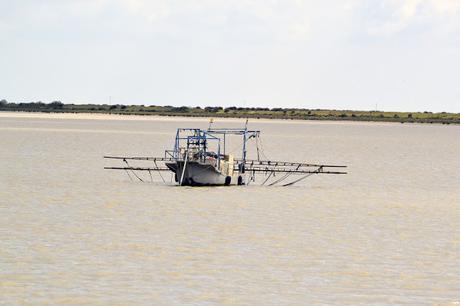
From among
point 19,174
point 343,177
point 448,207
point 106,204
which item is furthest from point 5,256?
point 343,177

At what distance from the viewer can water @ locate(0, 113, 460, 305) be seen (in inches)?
1154

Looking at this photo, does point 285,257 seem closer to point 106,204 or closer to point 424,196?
point 106,204

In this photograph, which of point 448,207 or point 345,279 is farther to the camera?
point 448,207

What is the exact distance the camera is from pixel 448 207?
53469 mm

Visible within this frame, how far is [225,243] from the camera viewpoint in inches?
1485

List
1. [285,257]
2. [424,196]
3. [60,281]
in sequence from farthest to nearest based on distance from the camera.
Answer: [424,196], [285,257], [60,281]

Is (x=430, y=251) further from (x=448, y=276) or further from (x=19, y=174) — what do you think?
(x=19, y=174)

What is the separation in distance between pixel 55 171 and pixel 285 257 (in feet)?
140

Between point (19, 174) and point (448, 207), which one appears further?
point (19, 174)

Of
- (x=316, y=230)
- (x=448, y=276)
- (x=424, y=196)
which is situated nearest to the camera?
(x=448, y=276)

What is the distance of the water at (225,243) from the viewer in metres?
29.3

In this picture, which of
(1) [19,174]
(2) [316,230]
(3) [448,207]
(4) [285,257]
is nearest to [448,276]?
(4) [285,257]

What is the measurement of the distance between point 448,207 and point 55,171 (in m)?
31.2

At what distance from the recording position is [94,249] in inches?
1401
